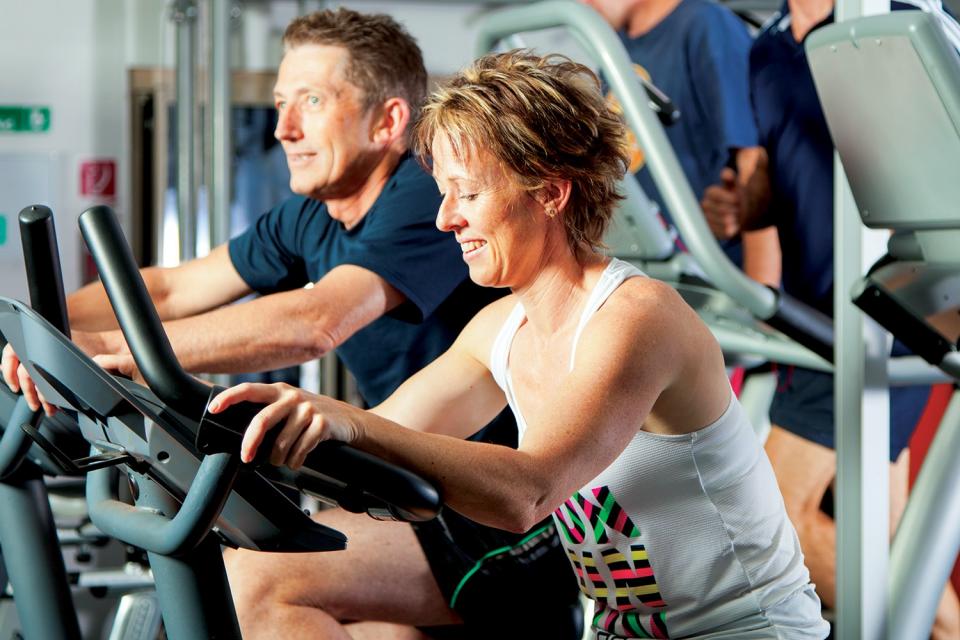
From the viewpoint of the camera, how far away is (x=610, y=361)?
1.15 metres

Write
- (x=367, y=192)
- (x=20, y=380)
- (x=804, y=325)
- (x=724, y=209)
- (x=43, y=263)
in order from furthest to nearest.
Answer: (x=724, y=209)
(x=804, y=325)
(x=367, y=192)
(x=20, y=380)
(x=43, y=263)

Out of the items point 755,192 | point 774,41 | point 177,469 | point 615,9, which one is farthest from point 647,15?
point 177,469

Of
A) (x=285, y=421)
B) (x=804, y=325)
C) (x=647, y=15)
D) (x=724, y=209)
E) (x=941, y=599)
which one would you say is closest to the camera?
(x=285, y=421)

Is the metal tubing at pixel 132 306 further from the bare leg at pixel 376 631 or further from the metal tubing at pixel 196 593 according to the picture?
the bare leg at pixel 376 631

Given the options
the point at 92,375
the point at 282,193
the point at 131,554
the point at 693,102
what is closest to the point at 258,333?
the point at 92,375

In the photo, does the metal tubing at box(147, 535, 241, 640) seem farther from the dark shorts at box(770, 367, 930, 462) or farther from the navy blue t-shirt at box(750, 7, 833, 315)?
the navy blue t-shirt at box(750, 7, 833, 315)

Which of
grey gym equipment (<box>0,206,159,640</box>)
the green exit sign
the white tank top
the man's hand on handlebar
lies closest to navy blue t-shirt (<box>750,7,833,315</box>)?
the man's hand on handlebar

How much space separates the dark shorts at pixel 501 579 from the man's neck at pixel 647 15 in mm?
2981

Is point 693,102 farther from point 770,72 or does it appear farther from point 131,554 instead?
point 131,554

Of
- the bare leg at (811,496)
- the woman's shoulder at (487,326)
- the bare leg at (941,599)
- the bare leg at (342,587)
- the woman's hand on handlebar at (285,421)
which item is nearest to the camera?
the woman's hand on handlebar at (285,421)

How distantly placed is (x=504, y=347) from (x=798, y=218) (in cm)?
209

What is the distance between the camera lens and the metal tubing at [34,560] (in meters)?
1.36

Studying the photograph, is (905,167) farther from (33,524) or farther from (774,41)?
(774,41)

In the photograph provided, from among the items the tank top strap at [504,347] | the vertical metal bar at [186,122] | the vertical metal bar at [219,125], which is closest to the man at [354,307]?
the tank top strap at [504,347]
